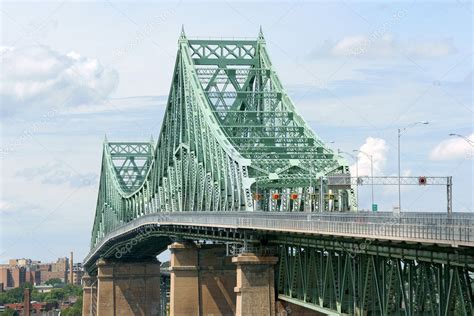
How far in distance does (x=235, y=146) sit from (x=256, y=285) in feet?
106

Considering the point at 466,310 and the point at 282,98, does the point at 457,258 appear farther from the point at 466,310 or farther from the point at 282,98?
the point at 282,98

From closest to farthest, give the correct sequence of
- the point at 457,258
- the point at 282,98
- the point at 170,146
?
the point at 457,258 → the point at 282,98 → the point at 170,146

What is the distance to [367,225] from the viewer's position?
5766cm

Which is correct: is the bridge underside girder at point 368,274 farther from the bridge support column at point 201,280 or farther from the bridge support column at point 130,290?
the bridge support column at point 130,290

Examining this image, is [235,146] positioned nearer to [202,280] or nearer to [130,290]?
[202,280]

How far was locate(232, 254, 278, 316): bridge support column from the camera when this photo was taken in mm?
80812

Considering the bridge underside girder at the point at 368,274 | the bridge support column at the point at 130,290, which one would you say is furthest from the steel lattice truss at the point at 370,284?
the bridge support column at the point at 130,290

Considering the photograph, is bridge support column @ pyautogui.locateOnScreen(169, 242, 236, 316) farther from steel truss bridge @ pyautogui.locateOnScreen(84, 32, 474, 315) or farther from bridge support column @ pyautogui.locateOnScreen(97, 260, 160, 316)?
bridge support column @ pyautogui.locateOnScreen(97, 260, 160, 316)

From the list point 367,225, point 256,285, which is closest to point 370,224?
point 367,225

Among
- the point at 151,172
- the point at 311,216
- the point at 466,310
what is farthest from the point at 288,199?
the point at 466,310

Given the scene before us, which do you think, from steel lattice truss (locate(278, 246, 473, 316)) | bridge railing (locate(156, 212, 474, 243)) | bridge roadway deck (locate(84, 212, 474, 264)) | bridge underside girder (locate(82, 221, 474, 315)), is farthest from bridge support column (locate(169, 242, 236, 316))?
steel lattice truss (locate(278, 246, 473, 316))

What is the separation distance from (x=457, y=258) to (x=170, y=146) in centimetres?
8959

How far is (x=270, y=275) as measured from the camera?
81.2 m

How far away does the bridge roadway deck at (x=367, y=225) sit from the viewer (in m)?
48.8
